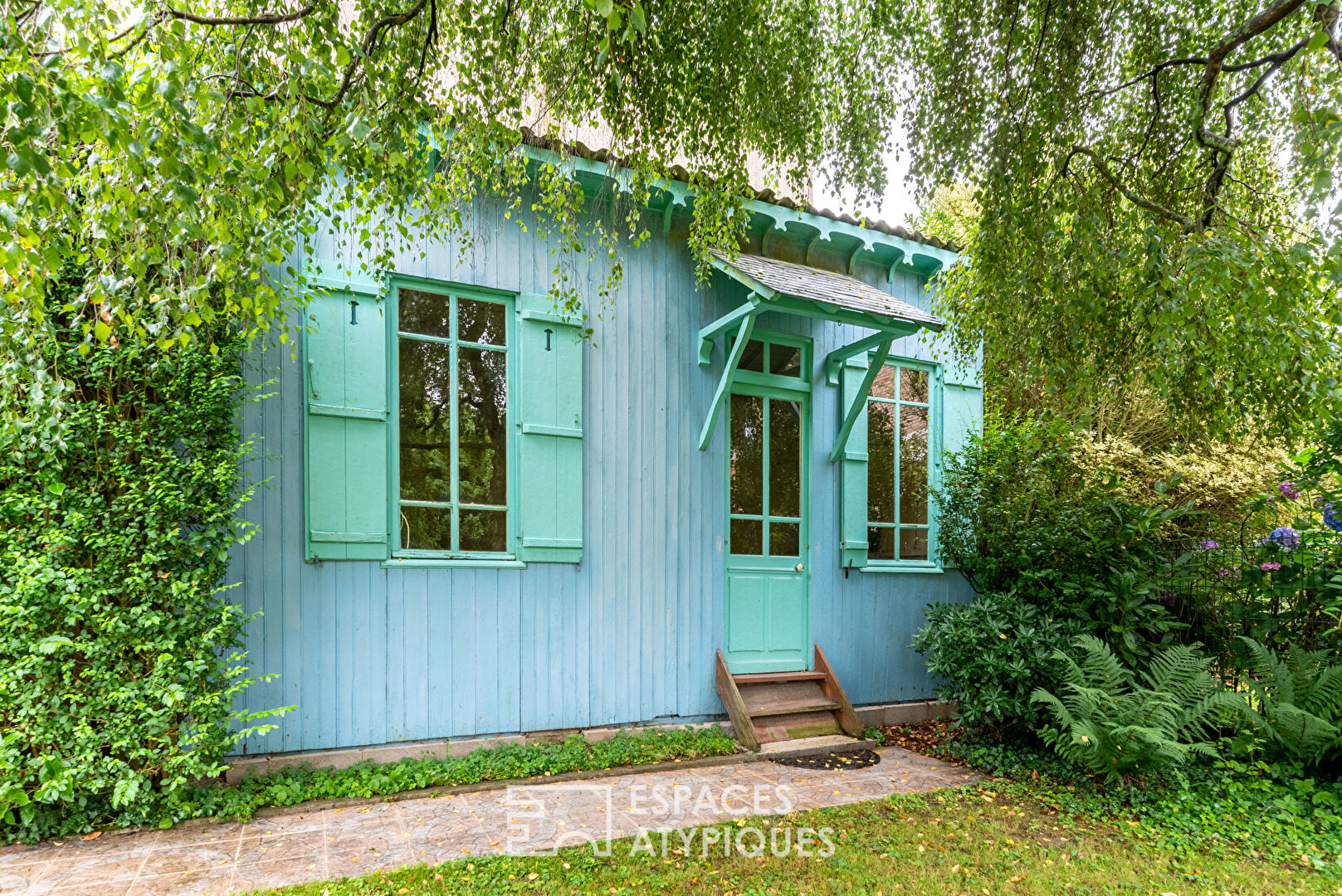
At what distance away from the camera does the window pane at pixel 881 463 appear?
6543 mm

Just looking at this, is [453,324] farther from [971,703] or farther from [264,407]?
[971,703]

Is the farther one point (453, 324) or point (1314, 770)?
point (453, 324)

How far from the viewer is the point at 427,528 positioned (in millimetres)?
4672

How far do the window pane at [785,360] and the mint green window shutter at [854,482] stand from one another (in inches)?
15.4

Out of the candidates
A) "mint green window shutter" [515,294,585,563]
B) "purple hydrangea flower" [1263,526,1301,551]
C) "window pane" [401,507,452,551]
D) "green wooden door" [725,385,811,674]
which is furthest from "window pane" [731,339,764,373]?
"purple hydrangea flower" [1263,526,1301,551]

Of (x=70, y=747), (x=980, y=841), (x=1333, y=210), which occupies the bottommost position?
(x=980, y=841)

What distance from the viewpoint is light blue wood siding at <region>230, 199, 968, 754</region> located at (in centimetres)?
426

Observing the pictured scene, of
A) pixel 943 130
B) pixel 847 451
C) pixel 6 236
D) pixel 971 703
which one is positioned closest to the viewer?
pixel 6 236

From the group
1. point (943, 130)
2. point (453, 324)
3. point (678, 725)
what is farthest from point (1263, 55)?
point (678, 725)

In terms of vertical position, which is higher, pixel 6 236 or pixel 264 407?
pixel 6 236

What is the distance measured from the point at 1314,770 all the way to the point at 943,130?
426cm

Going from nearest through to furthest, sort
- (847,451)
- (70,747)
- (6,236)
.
→ (6,236)
(70,747)
(847,451)

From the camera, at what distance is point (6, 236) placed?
1.94m

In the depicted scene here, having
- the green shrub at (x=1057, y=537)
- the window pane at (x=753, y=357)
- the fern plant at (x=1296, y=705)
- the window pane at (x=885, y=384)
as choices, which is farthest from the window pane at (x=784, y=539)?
A: the fern plant at (x=1296, y=705)
